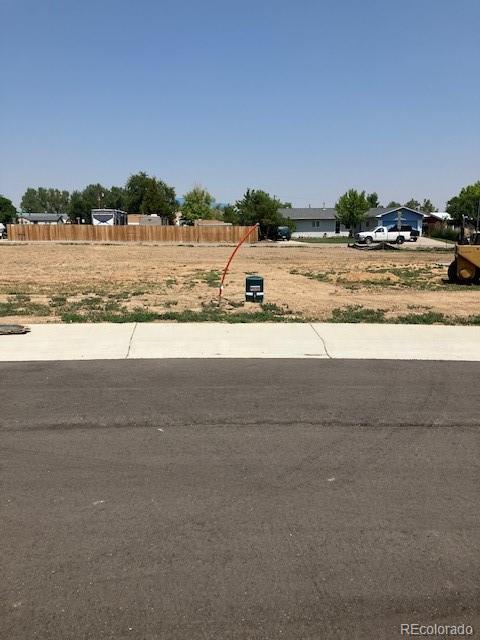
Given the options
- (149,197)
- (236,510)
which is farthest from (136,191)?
(236,510)

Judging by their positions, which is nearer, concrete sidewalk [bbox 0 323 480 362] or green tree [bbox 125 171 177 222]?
concrete sidewalk [bbox 0 323 480 362]

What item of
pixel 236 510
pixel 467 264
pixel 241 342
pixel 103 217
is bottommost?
pixel 236 510

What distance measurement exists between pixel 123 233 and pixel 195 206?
3865 cm

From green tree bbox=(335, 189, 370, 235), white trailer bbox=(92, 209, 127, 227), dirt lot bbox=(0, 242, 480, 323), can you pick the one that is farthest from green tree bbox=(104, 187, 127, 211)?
dirt lot bbox=(0, 242, 480, 323)

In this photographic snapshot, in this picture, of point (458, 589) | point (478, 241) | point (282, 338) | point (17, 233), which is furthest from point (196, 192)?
point (458, 589)

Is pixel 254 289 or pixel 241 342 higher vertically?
pixel 254 289

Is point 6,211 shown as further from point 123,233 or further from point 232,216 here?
point 123,233

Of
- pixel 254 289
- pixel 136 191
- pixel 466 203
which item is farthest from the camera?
pixel 136 191

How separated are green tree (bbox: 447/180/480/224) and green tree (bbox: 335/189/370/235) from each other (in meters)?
17.2

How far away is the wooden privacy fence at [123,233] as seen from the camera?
69812 mm

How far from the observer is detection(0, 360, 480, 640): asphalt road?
10.4ft

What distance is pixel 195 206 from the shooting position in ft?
352

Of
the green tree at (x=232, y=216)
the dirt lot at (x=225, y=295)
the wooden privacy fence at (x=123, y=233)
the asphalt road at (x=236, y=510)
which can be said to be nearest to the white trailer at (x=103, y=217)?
the wooden privacy fence at (x=123, y=233)

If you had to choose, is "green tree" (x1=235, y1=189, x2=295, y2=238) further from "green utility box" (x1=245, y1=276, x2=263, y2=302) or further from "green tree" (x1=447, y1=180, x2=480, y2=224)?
"green utility box" (x1=245, y1=276, x2=263, y2=302)
